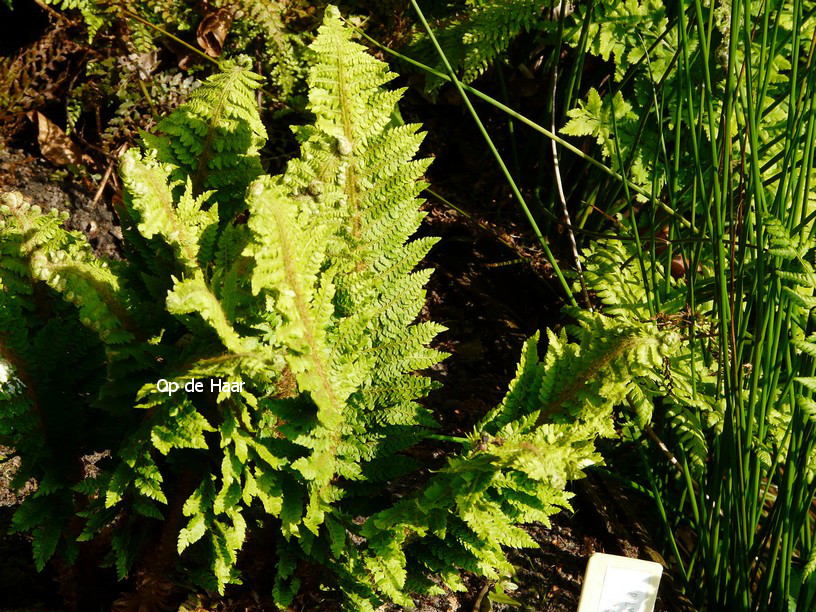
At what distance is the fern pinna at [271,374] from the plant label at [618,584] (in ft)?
0.60

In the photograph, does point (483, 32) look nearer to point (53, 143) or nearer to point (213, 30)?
point (213, 30)

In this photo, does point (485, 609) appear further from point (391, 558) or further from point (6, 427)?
point (6, 427)

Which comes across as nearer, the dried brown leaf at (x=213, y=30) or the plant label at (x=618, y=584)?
the plant label at (x=618, y=584)

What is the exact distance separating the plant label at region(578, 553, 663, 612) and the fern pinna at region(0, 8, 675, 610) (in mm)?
184

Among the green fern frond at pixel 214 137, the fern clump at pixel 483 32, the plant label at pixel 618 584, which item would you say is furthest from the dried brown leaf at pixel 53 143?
the plant label at pixel 618 584

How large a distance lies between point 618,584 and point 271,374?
68cm

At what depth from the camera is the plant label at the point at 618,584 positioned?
1131 mm

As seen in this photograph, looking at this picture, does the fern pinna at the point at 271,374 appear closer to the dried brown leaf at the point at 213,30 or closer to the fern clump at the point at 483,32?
the fern clump at the point at 483,32

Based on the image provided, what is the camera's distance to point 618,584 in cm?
116

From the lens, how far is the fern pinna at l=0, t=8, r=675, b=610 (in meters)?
0.90

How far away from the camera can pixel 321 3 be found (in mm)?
1863

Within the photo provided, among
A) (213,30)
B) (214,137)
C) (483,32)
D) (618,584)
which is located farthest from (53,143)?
(618,584)

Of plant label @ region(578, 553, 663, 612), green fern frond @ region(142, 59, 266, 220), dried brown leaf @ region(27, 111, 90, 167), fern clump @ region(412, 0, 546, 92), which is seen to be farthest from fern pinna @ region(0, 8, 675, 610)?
dried brown leaf @ region(27, 111, 90, 167)

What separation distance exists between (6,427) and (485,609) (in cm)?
86
